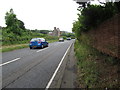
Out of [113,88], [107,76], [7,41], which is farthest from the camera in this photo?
[7,41]

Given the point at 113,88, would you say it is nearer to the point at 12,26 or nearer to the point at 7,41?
the point at 7,41

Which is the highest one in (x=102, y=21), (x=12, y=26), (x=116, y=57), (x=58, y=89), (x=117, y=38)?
(x=12, y=26)

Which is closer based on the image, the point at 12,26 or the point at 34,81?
the point at 34,81

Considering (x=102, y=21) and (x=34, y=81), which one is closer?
(x=34, y=81)

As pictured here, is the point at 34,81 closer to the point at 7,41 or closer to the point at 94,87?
the point at 94,87

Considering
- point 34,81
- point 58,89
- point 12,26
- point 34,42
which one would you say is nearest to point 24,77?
point 34,81

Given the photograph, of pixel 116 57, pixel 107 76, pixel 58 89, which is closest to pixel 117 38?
pixel 116 57

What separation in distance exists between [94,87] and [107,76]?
1.01 m

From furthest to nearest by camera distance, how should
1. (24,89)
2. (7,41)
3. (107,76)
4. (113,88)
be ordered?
(7,41) → (107,76) → (24,89) → (113,88)

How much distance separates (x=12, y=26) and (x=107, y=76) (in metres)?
42.6

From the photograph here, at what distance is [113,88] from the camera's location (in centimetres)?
381

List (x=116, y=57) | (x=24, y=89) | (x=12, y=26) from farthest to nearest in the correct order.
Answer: (x=12, y=26), (x=116, y=57), (x=24, y=89)

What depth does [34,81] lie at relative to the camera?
4.81 m

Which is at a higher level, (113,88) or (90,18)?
(90,18)
